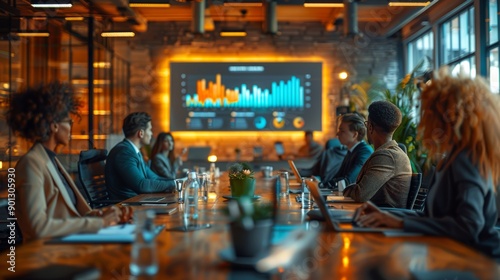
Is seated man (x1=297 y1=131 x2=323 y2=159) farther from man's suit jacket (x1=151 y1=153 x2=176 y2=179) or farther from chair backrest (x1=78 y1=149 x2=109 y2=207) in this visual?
chair backrest (x1=78 y1=149 x2=109 y2=207)

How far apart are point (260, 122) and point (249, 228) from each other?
28.5 feet

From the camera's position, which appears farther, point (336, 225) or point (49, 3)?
point (49, 3)

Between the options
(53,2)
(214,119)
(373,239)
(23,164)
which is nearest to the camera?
(373,239)

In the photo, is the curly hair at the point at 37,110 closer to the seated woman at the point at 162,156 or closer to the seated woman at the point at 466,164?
the seated woman at the point at 466,164

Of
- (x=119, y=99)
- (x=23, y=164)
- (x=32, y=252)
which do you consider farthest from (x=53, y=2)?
(x=32, y=252)

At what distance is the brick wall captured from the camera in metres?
10.2

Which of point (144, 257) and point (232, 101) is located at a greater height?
point (232, 101)

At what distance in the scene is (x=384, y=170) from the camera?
327 centimetres

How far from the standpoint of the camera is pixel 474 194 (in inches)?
78.4

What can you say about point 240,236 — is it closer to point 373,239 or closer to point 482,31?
point 373,239

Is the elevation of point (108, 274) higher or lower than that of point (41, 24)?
lower

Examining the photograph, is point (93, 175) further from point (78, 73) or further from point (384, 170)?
point (78, 73)

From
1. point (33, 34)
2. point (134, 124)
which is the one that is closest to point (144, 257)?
point (134, 124)

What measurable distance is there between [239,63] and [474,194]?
8.35 m
